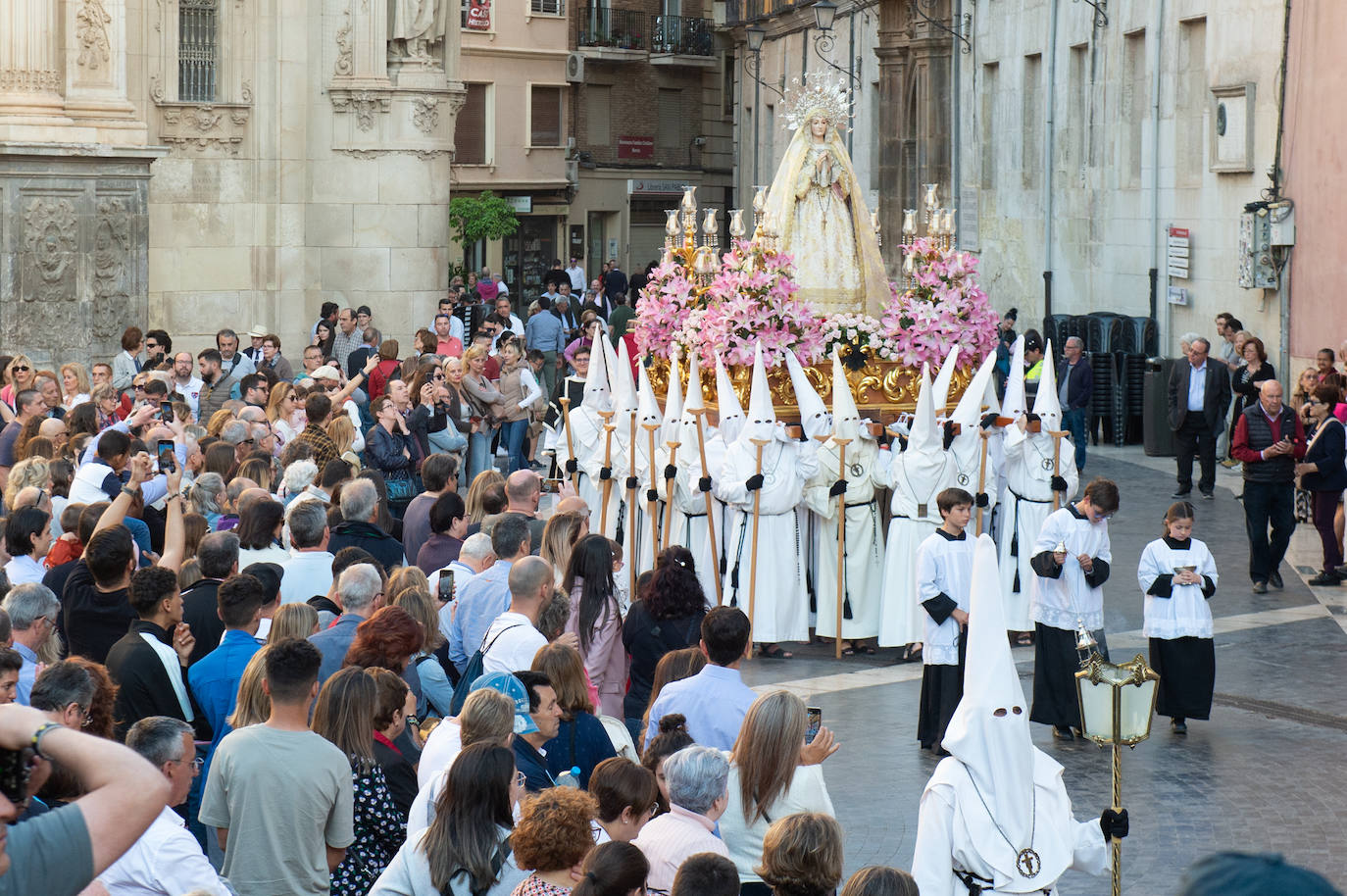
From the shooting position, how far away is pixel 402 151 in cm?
A: 2134

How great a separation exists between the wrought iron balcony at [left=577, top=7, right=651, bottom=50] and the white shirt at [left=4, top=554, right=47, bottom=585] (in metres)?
41.3

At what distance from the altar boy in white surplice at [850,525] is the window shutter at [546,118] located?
116 ft

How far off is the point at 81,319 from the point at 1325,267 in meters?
12.7

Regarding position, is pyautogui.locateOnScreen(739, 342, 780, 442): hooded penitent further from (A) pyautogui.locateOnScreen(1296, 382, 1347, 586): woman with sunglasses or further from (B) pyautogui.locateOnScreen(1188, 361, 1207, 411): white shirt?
(B) pyautogui.locateOnScreen(1188, 361, 1207, 411): white shirt

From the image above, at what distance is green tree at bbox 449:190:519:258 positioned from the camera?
39.4m

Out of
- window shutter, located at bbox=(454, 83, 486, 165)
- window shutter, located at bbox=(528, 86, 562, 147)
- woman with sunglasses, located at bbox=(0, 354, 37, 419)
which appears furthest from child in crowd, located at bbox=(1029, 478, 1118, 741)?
window shutter, located at bbox=(528, 86, 562, 147)

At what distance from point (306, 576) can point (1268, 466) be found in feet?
29.1

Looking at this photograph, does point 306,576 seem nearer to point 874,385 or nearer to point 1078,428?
point 874,385

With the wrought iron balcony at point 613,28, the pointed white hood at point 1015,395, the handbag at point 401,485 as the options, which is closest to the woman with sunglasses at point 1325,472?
the pointed white hood at point 1015,395

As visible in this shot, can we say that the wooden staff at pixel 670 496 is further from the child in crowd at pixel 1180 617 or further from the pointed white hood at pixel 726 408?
the child in crowd at pixel 1180 617

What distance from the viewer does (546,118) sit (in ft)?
157

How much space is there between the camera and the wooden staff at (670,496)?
1331 cm

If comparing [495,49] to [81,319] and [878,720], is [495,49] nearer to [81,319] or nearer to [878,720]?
[81,319]

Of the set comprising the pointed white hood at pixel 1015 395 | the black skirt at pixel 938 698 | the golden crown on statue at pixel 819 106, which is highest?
the golden crown on statue at pixel 819 106
